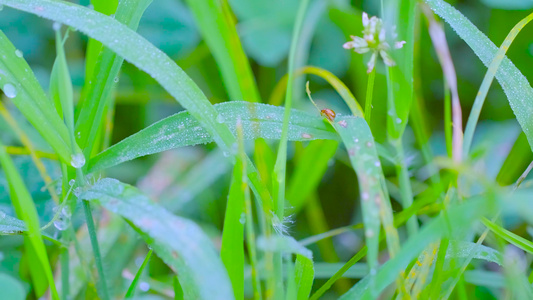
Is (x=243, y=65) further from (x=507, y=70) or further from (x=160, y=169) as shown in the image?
→ (x=160, y=169)

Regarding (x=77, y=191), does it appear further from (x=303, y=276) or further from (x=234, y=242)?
(x=303, y=276)

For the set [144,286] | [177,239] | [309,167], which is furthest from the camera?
[309,167]

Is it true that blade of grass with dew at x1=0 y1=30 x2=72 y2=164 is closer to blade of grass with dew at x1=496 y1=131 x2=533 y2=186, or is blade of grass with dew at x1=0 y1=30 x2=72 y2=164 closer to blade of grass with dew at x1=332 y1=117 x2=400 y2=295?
blade of grass with dew at x1=332 y1=117 x2=400 y2=295

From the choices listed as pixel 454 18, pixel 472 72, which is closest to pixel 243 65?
pixel 454 18

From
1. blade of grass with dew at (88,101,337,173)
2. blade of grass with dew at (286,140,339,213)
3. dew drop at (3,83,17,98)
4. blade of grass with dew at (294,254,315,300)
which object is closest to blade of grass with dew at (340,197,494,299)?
blade of grass with dew at (294,254,315,300)

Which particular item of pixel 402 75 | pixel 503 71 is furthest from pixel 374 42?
pixel 503 71

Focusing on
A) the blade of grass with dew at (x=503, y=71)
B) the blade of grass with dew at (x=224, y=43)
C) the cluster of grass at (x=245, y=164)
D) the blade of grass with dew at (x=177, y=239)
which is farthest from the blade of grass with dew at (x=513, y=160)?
the blade of grass with dew at (x=177, y=239)

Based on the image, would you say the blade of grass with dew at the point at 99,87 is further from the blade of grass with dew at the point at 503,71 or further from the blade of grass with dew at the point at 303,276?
the blade of grass with dew at the point at 503,71
